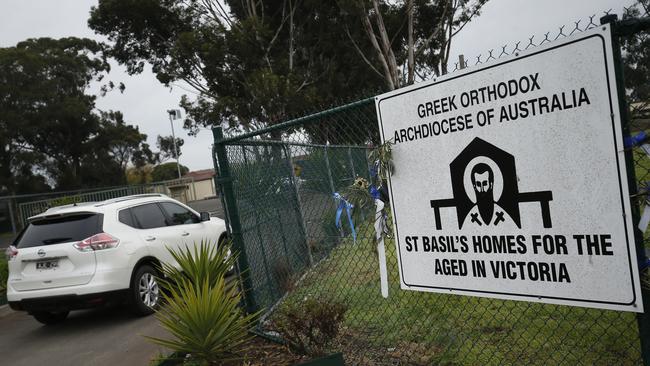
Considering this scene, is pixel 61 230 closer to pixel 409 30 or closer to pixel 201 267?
pixel 201 267

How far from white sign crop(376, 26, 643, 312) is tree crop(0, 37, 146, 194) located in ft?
100

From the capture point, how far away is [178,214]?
809 centimetres

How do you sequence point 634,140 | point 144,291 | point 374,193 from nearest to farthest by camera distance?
1. point 634,140
2. point 374,193
3. point 144,291

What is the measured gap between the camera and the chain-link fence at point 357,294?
3.66 m

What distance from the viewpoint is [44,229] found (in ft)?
22.0

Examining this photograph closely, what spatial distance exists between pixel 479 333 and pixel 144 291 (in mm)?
4632

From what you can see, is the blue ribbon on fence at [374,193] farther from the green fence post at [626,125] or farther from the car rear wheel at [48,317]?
the car rear wheel at [48,317]

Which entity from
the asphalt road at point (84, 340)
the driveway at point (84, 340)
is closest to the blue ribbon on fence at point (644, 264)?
the asphalt road at point (84, 340)

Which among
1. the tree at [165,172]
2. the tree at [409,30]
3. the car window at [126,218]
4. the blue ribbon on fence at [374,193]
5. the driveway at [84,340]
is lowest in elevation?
the driveway at [84,340]

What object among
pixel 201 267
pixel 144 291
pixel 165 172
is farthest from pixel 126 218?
pixel 165 172

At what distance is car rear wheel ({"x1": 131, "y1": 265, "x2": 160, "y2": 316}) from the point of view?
6.62 metres

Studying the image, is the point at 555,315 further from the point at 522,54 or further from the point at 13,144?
the point at 13,144

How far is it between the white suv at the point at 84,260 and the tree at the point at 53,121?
84.8ft

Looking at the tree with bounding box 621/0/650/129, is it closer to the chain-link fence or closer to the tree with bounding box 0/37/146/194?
the chain-link fence
